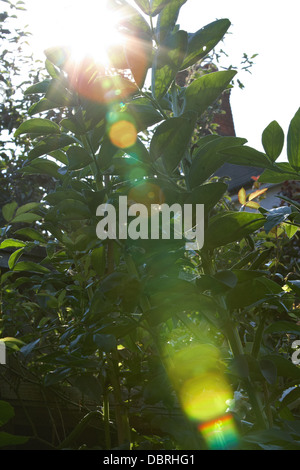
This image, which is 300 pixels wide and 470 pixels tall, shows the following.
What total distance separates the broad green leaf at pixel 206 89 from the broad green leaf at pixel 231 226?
0.26 metres

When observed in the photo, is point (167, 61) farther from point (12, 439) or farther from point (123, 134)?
point (12, 439)

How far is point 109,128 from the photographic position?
3.40 feet

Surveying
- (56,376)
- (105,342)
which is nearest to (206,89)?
(105,342)

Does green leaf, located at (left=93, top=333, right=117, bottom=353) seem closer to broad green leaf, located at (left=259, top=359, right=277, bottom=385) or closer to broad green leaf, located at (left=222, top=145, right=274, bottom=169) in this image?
broad green leaf, located at (left=259, top=359, right=277, bottom=385)

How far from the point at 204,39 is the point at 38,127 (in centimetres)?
42

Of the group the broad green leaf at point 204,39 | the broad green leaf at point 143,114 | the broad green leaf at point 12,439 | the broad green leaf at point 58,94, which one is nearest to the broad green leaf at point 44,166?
the broad green leaf at point 58,94

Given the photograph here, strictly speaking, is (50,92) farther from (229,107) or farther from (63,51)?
(229,107)

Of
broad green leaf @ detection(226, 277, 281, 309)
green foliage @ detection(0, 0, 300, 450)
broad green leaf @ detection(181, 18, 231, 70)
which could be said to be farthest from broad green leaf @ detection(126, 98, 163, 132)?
broad green leaf @ detection(226, 277, 281, 309)

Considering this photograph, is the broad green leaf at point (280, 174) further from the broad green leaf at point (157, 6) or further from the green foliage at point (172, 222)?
the broad green leaf at point (157, 6)

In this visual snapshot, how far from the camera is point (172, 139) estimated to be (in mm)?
941

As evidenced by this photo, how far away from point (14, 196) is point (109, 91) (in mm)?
3421

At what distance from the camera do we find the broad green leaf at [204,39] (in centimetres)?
101

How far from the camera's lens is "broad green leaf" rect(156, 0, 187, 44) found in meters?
1.02

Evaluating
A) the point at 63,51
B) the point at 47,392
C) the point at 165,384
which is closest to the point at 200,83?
the point at 63,51
